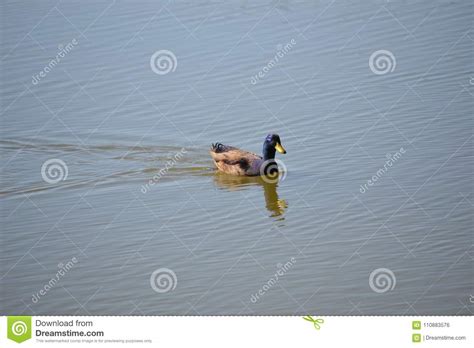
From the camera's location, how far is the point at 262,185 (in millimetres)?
15188

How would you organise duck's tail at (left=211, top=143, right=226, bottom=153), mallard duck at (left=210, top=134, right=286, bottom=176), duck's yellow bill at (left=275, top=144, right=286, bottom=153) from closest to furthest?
duck's yellow bill at (left=275, top=144, right=286, bottom=153)
mallard duck at (left=210, top=134, right=286, bottom=176)
duck's tail at (left=211, top=143, right=226, bottom=153)

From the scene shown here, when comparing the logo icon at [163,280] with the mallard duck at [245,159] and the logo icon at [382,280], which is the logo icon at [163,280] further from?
the mallard duck at [245,159]

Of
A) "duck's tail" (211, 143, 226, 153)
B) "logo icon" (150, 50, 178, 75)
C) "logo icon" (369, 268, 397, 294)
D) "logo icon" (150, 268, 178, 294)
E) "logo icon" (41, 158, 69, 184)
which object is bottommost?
"logo icon" (150, 268, 178, 294)

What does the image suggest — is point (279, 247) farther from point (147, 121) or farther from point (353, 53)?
point (353, 53)

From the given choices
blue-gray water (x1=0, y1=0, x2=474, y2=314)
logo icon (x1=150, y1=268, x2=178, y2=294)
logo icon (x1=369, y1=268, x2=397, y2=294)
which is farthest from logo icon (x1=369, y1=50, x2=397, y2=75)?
logo icon (x1=150, y1=268, x2=178, y2=294)

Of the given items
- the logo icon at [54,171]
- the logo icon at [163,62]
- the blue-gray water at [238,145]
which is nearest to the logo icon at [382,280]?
the blue-gray water at [238,145]

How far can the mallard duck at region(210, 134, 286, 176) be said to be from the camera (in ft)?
50.5
